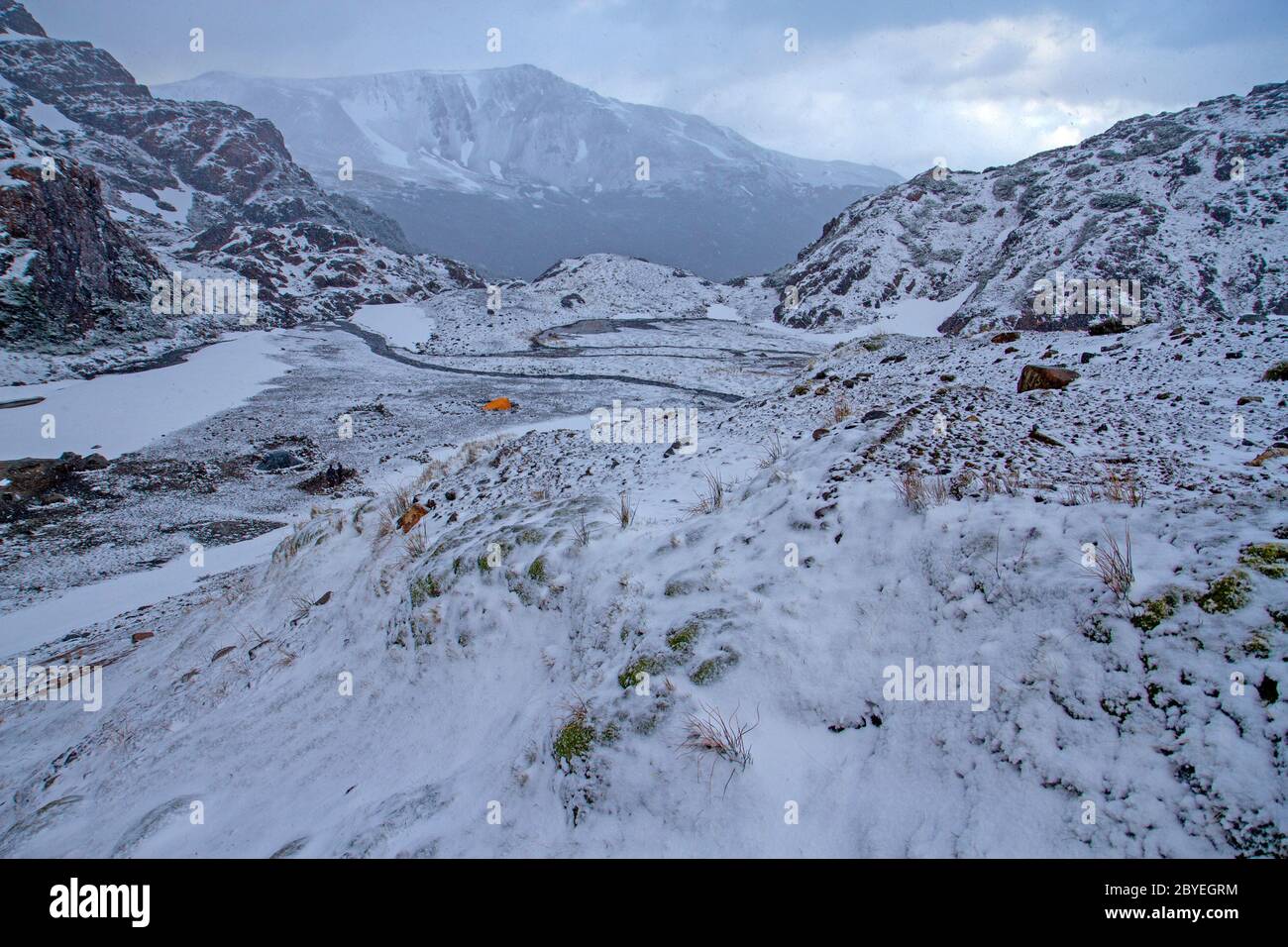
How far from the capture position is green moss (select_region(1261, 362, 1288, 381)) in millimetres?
6770

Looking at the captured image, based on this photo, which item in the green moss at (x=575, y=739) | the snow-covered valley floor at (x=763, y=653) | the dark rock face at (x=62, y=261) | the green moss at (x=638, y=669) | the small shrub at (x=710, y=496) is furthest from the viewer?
the dark rock face at (x=62, y=261)

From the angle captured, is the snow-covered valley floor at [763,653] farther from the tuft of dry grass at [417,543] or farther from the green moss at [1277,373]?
the green moss at [1277,373]

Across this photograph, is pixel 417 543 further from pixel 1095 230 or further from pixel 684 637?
pixel 1095 230

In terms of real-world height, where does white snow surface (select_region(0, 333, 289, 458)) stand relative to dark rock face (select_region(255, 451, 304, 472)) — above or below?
above

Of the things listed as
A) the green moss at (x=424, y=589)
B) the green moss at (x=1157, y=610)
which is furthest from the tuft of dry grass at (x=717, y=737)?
the green moss at (x=424, y=589)

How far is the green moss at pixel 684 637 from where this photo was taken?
365 centimetres

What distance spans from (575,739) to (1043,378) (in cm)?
813

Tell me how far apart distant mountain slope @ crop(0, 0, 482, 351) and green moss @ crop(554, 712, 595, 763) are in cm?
3874

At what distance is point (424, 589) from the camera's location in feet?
18.3

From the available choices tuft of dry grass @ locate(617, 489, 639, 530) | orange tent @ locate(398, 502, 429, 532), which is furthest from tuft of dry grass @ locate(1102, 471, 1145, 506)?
orange tent @ locate(398, 502, 429, 532)

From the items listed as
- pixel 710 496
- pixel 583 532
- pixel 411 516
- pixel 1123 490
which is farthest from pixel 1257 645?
pixel 411 516

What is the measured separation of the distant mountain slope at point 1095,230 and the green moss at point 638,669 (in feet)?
117

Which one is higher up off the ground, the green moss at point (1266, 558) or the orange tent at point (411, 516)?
the green moss at point (1266, 558)

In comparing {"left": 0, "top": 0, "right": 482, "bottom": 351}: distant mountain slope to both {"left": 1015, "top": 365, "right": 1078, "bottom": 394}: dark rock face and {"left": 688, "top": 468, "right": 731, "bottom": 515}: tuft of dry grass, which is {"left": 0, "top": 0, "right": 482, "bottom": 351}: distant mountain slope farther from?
{"left": 1015, "top": 365, "right": 1078, "bottom": 394}: dark rock face
